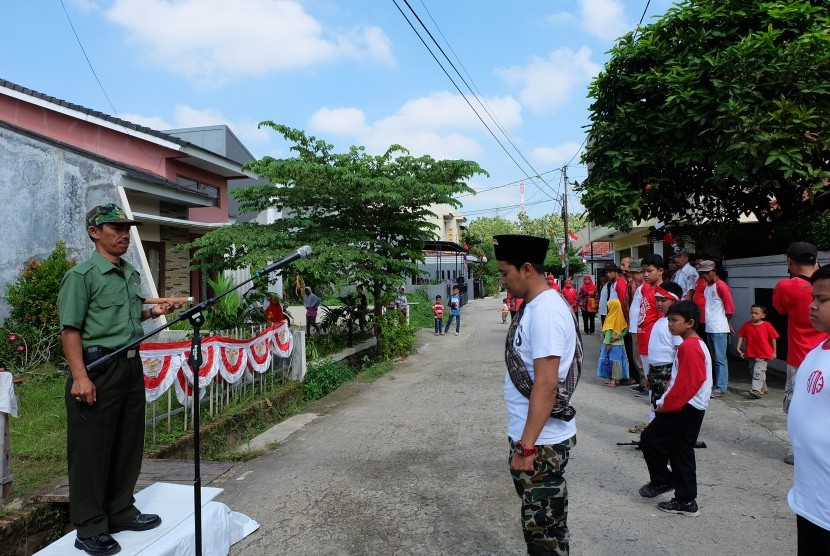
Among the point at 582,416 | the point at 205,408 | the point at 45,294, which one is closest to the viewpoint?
the point at 205,408

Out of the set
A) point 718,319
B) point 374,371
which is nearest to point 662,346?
point 718,319

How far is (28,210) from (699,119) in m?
11.2

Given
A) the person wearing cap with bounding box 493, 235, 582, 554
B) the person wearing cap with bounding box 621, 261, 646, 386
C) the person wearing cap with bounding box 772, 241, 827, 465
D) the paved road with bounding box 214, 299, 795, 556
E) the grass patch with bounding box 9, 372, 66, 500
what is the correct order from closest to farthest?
the person wearing cap with bounding box 493, 235, 582, 554
the paved road with bounding box 214, 299, 795, 556
the grass patch with bounding box 9, 372, 66, 500
the person wearing cap with bounding box 772, 241, 827, 465
the person wearing cap with bounding box 621, 261, 646, 386

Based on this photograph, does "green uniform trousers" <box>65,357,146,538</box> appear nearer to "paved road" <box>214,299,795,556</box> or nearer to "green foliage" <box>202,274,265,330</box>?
"paved road" <box>214,299,795,556</box>

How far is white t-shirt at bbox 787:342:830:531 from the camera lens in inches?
81.7

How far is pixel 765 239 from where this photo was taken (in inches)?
Answer: 397

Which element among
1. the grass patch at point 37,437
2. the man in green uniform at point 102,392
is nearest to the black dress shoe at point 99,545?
the man in green uniform at point 102,392

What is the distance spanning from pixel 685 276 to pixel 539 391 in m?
7.06

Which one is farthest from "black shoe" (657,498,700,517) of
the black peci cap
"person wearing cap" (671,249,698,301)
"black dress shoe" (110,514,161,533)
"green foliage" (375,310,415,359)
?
"green foliage" (375,310,415,359)

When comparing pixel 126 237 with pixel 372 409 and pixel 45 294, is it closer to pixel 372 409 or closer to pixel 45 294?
pixel 372 409

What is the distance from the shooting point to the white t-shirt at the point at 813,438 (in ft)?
6.81

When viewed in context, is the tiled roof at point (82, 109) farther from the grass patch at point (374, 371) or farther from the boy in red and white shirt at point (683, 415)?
the boy in red and white shirt at point (683, 415)

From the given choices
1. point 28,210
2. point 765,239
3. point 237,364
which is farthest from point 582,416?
point 28,210

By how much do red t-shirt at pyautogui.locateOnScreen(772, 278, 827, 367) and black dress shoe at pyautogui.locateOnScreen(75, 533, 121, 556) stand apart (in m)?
5.42
